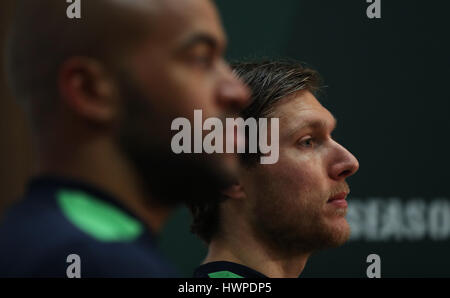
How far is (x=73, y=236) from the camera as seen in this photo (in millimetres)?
644

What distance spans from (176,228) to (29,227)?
1287mm

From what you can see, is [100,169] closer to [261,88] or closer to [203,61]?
[203,61]

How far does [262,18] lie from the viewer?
1.89 m

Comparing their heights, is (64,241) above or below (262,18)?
below

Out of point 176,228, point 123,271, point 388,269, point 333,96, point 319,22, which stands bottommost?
point 123,271

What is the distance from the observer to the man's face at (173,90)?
693 mm

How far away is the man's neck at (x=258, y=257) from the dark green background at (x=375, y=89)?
54 cm

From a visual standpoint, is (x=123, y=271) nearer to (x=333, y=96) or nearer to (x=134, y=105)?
(x=134, y=105)

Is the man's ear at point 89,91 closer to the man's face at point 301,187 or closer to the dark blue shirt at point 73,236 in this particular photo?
the dark blue shirt at point 73,236

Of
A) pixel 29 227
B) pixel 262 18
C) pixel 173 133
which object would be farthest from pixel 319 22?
pixel 29 227

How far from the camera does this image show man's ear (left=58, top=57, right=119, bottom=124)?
687 mm

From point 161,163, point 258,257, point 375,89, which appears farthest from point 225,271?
point 375,89

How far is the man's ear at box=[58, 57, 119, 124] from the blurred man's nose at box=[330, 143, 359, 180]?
0.67m

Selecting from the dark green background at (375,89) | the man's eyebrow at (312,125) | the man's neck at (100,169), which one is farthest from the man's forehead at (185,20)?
the dark green background at (375,89)
